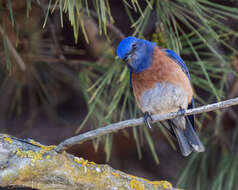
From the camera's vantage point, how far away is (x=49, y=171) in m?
1.51

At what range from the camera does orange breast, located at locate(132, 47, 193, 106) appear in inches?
85.4

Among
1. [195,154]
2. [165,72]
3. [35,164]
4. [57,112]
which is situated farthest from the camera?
[57,112]

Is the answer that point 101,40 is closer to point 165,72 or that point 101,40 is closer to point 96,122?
point 96,122

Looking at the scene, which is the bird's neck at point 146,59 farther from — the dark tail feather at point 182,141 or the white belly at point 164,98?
the dark tail feather at point 182,141

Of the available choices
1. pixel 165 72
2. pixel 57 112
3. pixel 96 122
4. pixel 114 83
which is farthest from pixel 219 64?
pixel 57 112

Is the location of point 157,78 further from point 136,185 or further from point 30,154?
point 30,154

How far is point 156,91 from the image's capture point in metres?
2.20

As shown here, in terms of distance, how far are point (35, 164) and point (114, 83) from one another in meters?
1.00

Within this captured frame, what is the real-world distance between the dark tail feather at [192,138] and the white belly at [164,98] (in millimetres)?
197

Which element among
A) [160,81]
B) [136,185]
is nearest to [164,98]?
[160,81]

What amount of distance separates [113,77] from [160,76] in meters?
0.38

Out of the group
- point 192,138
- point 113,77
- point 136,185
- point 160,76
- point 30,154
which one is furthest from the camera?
point 113,77

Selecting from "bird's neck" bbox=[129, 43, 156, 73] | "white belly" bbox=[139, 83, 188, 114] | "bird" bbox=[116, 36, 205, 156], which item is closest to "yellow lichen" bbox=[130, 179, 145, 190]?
"bird" bbox=[116, 36, 205, 156]

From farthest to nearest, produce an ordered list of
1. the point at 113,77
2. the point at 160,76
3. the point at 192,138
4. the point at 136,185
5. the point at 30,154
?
1. the point at 113,77
2. the point at 192,138
3. the point at 160,76
4. the point at 136,185
5. the point at 30,154
